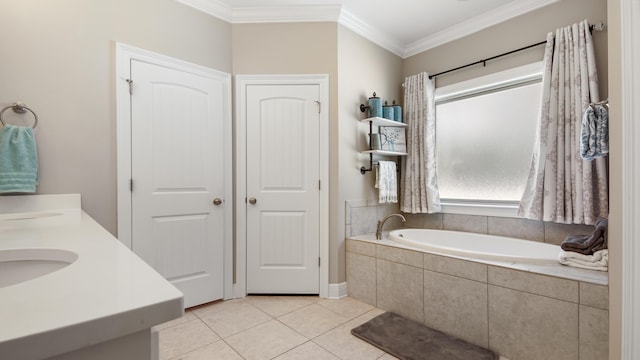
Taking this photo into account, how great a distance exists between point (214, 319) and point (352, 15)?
9.45 ft

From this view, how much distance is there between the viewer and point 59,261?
816mm

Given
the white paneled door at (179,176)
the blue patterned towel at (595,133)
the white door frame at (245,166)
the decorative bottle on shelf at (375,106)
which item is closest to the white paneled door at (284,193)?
the white door frame at (245,166)

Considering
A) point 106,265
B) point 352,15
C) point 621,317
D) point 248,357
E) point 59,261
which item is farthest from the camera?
point 352,15

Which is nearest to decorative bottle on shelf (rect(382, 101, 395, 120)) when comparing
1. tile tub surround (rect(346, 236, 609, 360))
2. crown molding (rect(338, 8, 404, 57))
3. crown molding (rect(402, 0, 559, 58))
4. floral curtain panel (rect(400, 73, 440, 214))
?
floral curtain panel (rect(400, 73, 440, 214))

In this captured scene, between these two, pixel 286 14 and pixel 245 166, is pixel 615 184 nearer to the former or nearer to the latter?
pixel 245 166

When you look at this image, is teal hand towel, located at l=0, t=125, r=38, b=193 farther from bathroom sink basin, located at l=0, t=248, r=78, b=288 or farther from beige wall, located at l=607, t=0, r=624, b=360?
beige wall, located at l=607, t=0, r=624, b=360

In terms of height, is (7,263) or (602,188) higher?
(602,188)

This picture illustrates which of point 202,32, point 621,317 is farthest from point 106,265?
point 202,32

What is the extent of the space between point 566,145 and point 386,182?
1403 millimetres

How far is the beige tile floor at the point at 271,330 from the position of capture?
175cm

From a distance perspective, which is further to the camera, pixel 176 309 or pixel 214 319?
pixel 214 319

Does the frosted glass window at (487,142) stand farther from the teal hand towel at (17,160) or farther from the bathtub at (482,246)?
the teal hand towel at (17,160)

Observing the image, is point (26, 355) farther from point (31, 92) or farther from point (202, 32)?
point (202, 32)

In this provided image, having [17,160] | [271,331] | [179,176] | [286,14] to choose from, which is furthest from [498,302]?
[17,160]
